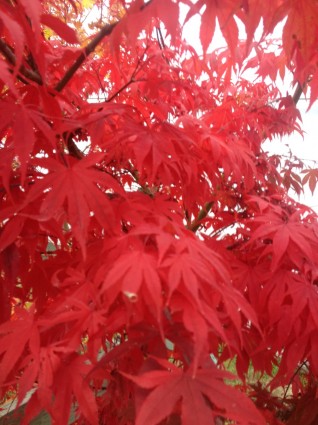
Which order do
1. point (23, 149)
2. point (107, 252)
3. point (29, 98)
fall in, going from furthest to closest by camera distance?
point (29, 98) < point (107, 252) < point (23, 149)

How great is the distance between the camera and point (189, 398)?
1.66ft

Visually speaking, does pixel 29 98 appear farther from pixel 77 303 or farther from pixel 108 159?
pixel 77 303

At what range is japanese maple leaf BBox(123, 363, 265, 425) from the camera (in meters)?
0.48

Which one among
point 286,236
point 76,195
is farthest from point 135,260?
point 286,236

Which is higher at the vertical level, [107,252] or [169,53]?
[169,53]

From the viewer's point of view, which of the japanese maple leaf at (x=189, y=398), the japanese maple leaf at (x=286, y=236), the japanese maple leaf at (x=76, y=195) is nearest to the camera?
the japanese maple leaf at (x=189, y=398)

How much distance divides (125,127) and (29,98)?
0.21 meters

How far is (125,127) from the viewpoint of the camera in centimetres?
79

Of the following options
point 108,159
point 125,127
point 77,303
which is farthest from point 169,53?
point 77,303

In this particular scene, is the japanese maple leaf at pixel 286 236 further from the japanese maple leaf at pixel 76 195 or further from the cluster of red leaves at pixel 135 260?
the japanese maple leaf at pixel 76 195

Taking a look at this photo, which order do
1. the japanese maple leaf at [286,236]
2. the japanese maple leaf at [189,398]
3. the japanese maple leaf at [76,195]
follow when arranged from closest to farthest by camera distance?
1. the japanese maple leaf at [189,398]
2. the japanese maple leaf at [76,195]
3. the japanese maple leaf at [286,236]

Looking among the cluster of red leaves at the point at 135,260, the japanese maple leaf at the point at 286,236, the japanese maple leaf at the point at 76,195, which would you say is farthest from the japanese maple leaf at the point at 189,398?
the japanese maple leaf at the point at 286,236

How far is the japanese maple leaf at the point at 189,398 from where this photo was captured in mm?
482

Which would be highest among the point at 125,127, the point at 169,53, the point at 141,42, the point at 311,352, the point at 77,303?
the point at 141,42
